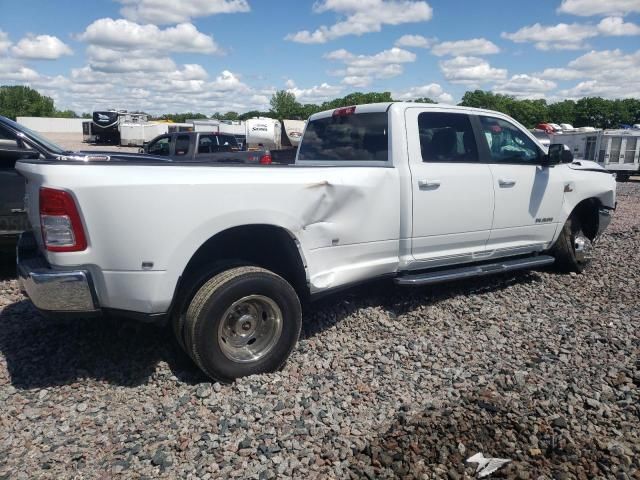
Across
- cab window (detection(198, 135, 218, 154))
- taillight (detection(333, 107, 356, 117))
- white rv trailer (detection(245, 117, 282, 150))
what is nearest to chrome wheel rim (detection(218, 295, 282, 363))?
taillight (detection(333, 107, 356, 117))

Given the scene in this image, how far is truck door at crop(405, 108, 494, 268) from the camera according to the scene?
15.1 feet

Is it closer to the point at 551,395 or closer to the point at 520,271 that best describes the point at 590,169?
the point at 520,271

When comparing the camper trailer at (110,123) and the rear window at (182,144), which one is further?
the camper trailer at (110,123)

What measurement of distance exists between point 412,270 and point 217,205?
2071 mm

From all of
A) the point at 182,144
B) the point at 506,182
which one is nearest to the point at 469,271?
the point at 506,182

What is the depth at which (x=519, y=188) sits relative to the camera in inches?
211

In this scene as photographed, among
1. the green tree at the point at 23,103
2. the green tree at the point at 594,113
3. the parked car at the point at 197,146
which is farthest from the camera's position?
the green tree at the point at 23,103

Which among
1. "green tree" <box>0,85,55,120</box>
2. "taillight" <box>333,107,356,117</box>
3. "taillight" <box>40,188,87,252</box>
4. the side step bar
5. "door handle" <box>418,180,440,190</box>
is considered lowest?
the side step bar

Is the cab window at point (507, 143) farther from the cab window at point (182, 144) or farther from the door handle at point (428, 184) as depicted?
the cab window at point (182, 144)

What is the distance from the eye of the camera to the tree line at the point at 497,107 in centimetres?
7725

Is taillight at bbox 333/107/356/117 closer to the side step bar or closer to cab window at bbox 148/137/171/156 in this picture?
the side step bar

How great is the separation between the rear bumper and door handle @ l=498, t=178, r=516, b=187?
3.78 m

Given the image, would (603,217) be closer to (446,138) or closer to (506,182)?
(506,182)

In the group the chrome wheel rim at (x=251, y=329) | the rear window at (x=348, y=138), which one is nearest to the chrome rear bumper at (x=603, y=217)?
the rear window at (x=348, y=138)
